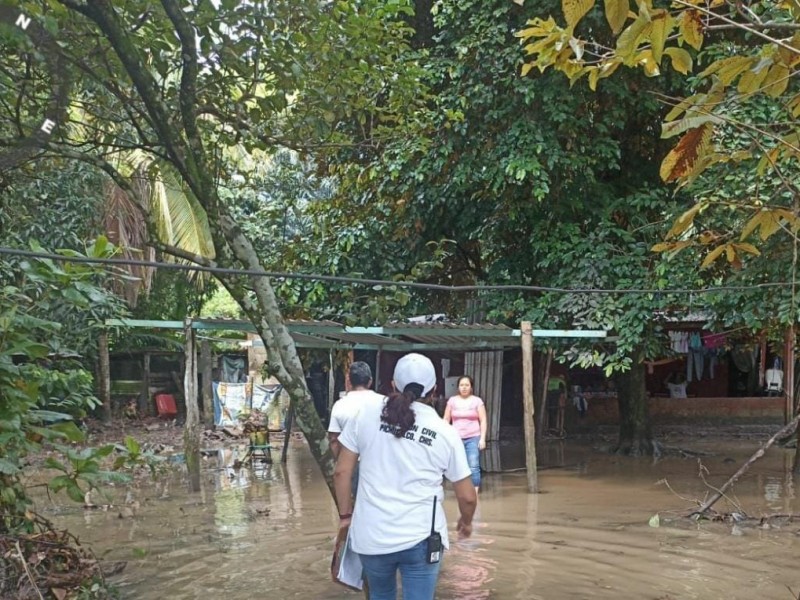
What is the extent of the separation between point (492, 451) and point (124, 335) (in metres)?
9.66

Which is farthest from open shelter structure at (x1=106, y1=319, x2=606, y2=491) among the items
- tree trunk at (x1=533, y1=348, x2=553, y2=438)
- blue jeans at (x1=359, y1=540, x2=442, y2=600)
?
blue jeans at (x1=359, y1=540, x2=442, y2=600)

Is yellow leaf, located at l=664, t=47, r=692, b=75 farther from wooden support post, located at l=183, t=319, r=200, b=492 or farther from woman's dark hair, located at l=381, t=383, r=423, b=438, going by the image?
wooden support post, located at l=183, t=319, r=200, b=492

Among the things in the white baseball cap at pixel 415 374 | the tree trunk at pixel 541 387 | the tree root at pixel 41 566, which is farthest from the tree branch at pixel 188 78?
the tree trunk at pixel 541 387

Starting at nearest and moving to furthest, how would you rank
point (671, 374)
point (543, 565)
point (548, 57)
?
point (548, 57)
point (543, 565)
point (671, 374)

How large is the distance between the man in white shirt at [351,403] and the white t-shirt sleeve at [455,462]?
1597 millimetres

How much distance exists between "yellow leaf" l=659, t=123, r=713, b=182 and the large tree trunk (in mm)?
10409

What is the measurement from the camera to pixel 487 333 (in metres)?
10.9

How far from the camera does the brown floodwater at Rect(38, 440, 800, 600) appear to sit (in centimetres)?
614

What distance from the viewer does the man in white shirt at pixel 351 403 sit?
5.53m

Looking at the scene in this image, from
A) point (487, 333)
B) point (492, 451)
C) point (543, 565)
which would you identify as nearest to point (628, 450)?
point (492, 451)

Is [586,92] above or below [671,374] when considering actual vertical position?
above

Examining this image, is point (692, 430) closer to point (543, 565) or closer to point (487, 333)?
point (487, 333)

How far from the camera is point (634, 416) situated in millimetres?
14031

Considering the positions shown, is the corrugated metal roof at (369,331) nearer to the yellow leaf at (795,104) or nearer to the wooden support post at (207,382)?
the yellow leaf at (795,104)
